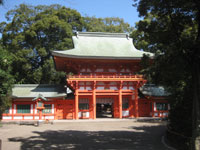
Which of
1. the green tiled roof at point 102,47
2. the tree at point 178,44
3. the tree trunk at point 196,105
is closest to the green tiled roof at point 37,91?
the green tiled roof at point 102,47

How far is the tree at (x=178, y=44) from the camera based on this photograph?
7397 millimetres

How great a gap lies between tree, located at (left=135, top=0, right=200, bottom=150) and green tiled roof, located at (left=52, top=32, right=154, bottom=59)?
13.1m

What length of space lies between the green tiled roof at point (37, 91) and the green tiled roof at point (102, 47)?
15.5 feet

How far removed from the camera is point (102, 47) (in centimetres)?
2594

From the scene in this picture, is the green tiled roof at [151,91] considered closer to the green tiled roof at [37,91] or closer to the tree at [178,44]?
the green tiled roof at [37,91]

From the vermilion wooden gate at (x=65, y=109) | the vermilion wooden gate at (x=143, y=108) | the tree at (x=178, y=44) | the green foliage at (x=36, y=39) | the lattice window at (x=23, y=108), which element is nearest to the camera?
the tree at (x=178, y=44)

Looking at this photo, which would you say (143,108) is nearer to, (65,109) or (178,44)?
(65,109)

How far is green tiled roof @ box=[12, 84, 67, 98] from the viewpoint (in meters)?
23.0

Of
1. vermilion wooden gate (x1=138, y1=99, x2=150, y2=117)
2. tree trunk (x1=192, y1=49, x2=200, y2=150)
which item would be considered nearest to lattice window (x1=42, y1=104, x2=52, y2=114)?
vermilion wooden gate (x1=138, y1=99, x2=150, y2=117)

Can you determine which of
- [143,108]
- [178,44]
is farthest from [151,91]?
[178,44]

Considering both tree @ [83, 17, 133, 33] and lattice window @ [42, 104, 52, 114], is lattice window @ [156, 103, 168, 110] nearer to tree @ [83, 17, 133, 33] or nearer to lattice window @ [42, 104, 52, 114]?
lattice window @ [42, 104, 52, 114]

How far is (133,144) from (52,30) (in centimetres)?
2901

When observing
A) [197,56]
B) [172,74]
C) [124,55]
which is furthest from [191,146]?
[124,55]

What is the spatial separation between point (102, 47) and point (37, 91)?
9.54m
